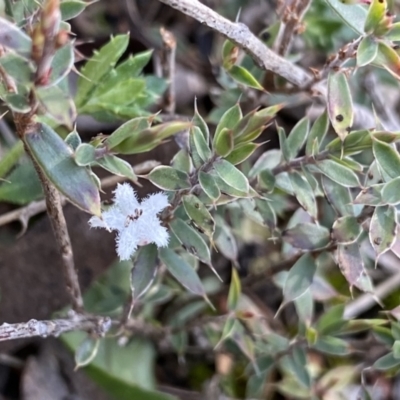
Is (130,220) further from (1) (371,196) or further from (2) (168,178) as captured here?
(1) (371,196)

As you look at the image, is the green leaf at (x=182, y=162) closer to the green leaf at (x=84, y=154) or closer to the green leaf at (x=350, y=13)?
the green leaf at (x=84, y=154)

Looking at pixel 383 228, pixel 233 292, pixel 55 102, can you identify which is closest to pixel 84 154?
pixel 55 102

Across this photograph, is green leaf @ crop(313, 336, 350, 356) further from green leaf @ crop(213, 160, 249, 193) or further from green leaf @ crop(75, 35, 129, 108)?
green leaf @ crop(75, 35, 129, 108)

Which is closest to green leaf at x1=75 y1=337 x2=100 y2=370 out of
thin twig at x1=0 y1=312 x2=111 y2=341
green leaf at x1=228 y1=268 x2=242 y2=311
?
thin twig at x1=0 y1=312 x2=111 y2=341

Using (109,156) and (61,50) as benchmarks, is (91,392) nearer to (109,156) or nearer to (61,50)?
(109,156)

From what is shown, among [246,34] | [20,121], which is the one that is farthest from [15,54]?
[246,34]

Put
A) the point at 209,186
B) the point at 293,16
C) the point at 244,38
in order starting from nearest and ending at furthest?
the point at 209,186, the point at 244,38, the point at 293,16
